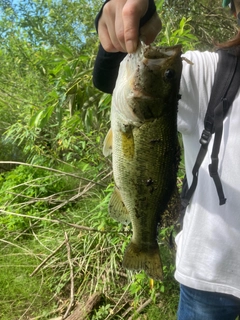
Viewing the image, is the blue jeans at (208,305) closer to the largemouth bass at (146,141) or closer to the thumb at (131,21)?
the largemouth bass at (146,141)

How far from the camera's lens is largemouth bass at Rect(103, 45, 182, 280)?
1.08 meters

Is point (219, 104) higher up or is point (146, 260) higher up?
point (219, 104)

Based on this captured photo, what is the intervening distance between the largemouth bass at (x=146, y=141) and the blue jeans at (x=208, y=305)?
0.17 meters

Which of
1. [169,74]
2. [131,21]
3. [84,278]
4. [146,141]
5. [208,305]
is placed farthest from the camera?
[84,278]

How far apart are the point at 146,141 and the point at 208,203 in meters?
0.38

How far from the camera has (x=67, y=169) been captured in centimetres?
491

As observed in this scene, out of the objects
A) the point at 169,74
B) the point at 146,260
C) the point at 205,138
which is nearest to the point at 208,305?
the point at 146,260

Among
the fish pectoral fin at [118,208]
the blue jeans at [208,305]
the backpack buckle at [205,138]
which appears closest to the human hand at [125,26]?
the backpack buckle at [205,138]

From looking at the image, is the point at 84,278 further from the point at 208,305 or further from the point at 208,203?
the point at 208,203

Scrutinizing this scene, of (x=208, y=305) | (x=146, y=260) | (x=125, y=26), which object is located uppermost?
(x=125, y=26)

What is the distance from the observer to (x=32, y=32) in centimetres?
412

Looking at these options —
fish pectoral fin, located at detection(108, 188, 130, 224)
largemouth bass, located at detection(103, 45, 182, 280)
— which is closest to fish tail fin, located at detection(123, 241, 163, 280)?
largemouth bass, located at detection(103, 45, 182, 280)

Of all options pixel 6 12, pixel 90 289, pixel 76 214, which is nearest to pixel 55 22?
pixel 6 12

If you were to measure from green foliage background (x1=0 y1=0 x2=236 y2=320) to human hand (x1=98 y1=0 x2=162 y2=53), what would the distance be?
4.04 ft
